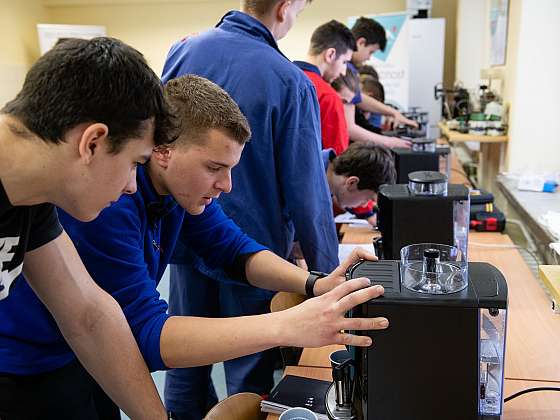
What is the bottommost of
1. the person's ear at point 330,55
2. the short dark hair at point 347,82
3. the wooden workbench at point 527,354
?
the wooden workbench at point 527,354

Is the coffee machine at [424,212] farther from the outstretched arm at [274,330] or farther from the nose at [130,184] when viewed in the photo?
the nose at [130,184]

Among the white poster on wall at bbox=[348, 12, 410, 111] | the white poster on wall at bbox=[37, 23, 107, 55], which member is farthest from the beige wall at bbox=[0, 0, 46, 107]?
the white poster on wall at bbox=[348, 12, 410, 111]

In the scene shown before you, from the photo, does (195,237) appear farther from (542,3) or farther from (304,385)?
(542,3)

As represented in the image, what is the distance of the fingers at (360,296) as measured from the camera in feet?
2.68

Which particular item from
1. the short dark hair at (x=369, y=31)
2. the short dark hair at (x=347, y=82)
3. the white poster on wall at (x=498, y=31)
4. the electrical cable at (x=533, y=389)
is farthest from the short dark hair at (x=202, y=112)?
the white poster on wall at (x=498, y=31)

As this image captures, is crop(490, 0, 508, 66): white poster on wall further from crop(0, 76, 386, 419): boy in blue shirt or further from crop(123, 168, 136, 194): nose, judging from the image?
crop(123, 168, 136, 194): nose

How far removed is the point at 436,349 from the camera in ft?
2.72

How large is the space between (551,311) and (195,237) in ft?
3.22

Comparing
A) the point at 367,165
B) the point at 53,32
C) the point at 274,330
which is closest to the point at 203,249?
the point at 274,330

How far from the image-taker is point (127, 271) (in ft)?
3.19

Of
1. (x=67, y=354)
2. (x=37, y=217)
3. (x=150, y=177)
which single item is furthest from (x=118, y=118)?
(x=67, y=354)

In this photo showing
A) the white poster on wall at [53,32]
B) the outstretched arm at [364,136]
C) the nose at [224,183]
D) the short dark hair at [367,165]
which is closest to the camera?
the nose at [224,183]

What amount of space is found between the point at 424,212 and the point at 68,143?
1.00 metres

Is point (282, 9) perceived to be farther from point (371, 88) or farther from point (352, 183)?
point (371, 88)
